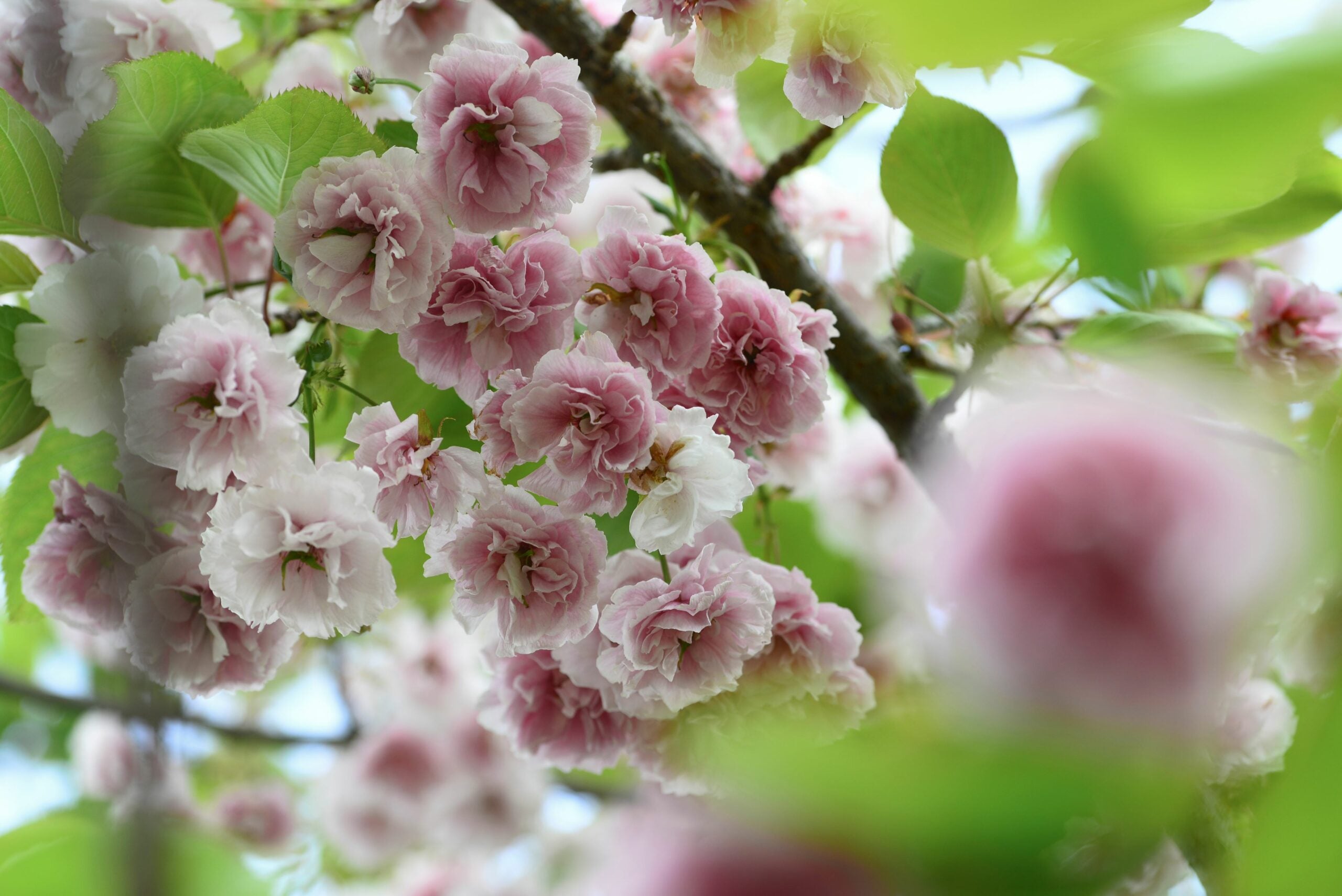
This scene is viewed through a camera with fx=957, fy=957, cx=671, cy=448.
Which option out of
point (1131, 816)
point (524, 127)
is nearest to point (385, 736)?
point (524, 127)

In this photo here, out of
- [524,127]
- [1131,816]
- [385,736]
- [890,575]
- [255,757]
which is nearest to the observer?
[1131,816]

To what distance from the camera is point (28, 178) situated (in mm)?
361

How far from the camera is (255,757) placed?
1.25 metres

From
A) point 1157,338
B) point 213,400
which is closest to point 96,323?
point 213,400

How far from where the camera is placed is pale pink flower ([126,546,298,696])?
336mm

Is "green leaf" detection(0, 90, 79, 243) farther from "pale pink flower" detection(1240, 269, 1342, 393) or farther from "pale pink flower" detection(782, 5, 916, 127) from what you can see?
"pale pink flower" detection(1240, 269, 1342, 393)

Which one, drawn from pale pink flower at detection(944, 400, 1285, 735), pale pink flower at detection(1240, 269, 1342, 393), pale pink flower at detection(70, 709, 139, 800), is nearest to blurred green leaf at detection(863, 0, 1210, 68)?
pale pink flower at detection(944, 400, 1285, 735)

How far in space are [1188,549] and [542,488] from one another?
0.26 m

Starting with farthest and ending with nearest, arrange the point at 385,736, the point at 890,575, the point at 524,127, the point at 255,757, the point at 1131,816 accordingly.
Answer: the point at 255,757 → the point at 385,736 → the point at 890,575 → the point at 524,127 → the point at 1131,816

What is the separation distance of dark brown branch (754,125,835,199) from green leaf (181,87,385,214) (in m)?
0.21

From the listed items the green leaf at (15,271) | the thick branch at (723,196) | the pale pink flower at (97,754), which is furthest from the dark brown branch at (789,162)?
the pale pink flower at (97,754)

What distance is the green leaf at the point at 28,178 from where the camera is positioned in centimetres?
35

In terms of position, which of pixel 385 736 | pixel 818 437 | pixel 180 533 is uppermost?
pixel 180 533

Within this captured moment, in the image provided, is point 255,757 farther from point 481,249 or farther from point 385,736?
point 481,249
